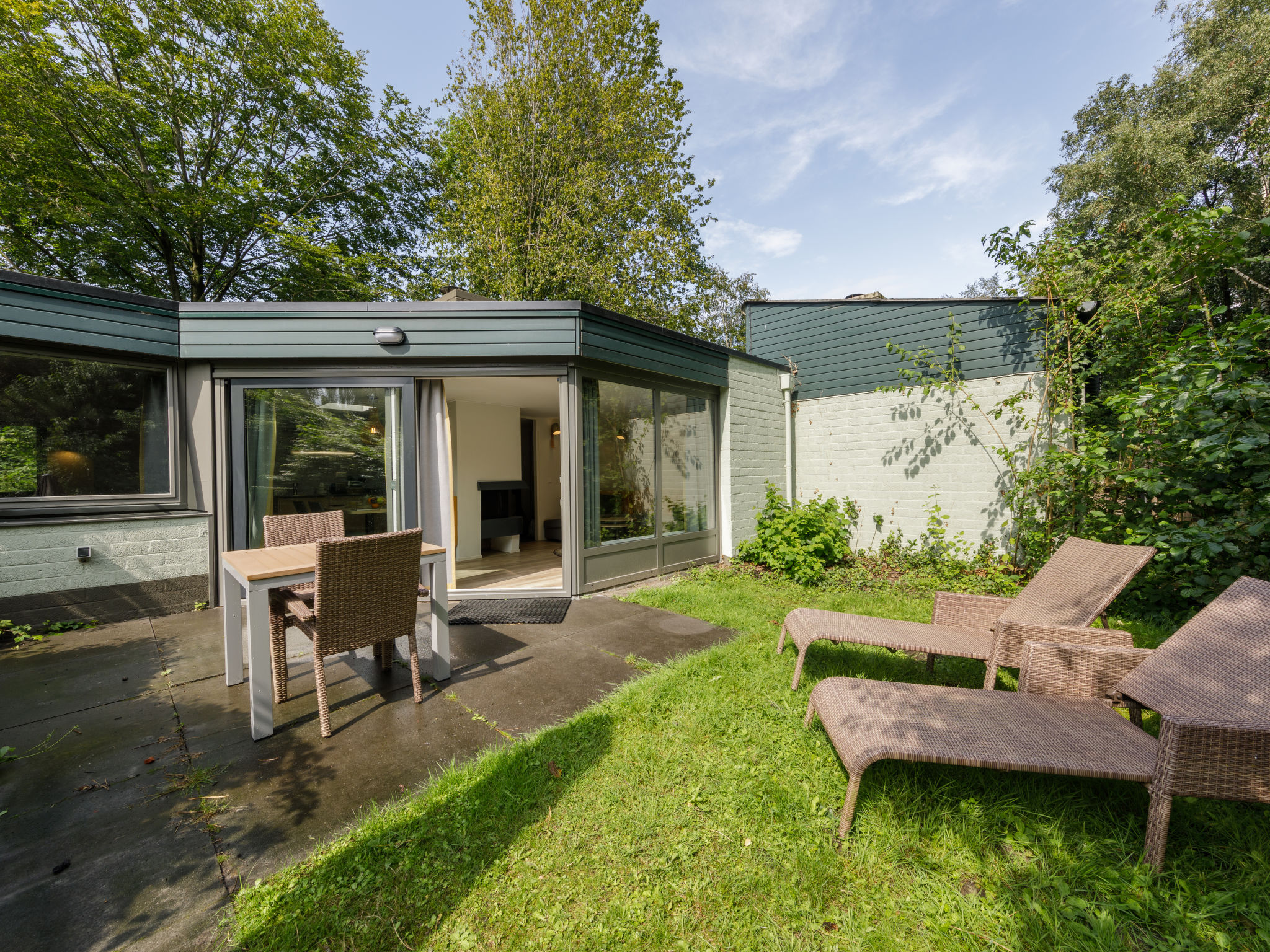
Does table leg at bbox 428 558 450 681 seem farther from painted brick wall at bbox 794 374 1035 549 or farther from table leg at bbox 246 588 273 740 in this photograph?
painted brick wall at bbox 794 374 1035 549

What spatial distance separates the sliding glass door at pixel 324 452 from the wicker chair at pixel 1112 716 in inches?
163

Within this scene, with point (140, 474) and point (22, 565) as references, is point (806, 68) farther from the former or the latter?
point (22, 565)

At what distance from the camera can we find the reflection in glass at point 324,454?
4.64 m

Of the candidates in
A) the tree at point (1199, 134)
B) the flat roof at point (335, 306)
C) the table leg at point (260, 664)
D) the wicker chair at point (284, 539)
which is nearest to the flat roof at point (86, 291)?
the flat roof at point (335, 306)

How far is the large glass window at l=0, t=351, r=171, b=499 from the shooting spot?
4.00 m

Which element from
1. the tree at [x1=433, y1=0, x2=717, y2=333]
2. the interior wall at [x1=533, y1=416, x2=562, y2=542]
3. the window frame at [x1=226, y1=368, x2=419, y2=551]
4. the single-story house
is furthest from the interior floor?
the tree at [x1=433, y1=0, x2=717, y2=333]

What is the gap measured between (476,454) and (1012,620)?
658cm

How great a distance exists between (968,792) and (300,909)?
231 cm

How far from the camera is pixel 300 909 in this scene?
145cm

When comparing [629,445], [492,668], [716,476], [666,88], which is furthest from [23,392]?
[666,88]

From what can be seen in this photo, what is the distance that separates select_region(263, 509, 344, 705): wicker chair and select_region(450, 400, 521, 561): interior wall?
2737mm

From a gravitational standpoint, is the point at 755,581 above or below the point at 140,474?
below

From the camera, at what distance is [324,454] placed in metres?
4.72

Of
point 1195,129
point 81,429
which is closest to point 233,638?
point 81,429
